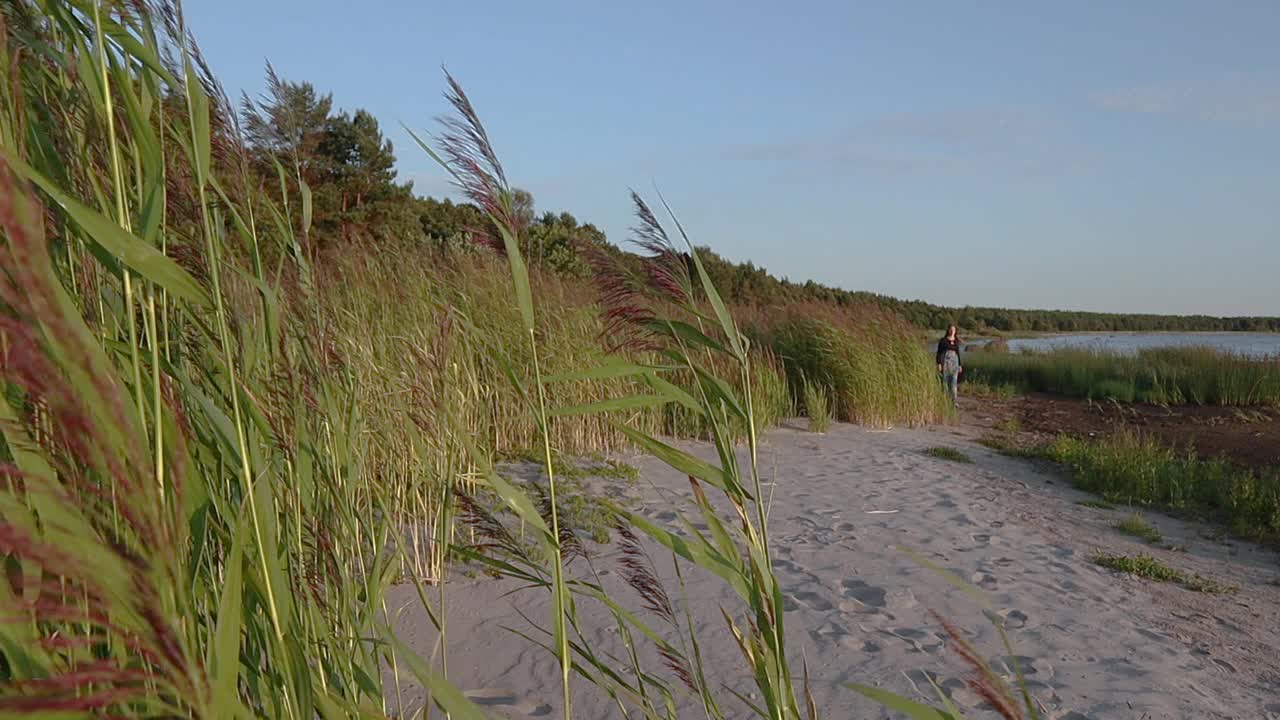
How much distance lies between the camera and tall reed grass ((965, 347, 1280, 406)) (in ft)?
46.6

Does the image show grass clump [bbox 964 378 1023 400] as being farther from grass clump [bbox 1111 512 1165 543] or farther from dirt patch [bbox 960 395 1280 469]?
grass clump [bbox 1111 512 1165 543]

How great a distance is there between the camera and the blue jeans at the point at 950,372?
42.8 feet

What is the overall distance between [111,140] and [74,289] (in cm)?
49

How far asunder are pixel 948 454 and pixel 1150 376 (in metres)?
9.92

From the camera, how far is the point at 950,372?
13164 millimetres

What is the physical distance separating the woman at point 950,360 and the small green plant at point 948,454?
4083 mm

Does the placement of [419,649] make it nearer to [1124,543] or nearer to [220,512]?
[220,512]

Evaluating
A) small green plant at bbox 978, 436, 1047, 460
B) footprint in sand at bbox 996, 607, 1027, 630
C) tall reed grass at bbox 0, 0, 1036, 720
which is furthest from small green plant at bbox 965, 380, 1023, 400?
tall reed grass at bbox 0, 0, 1036, 720

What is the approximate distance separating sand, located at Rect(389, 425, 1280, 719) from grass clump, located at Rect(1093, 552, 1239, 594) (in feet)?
0.34

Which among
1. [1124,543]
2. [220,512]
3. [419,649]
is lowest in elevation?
[1124,543]

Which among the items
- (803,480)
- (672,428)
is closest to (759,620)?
(803,480)

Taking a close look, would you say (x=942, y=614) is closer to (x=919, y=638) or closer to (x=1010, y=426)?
(x=919, y=638)

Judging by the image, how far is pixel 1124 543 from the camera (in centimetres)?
583

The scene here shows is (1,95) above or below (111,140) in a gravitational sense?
above
